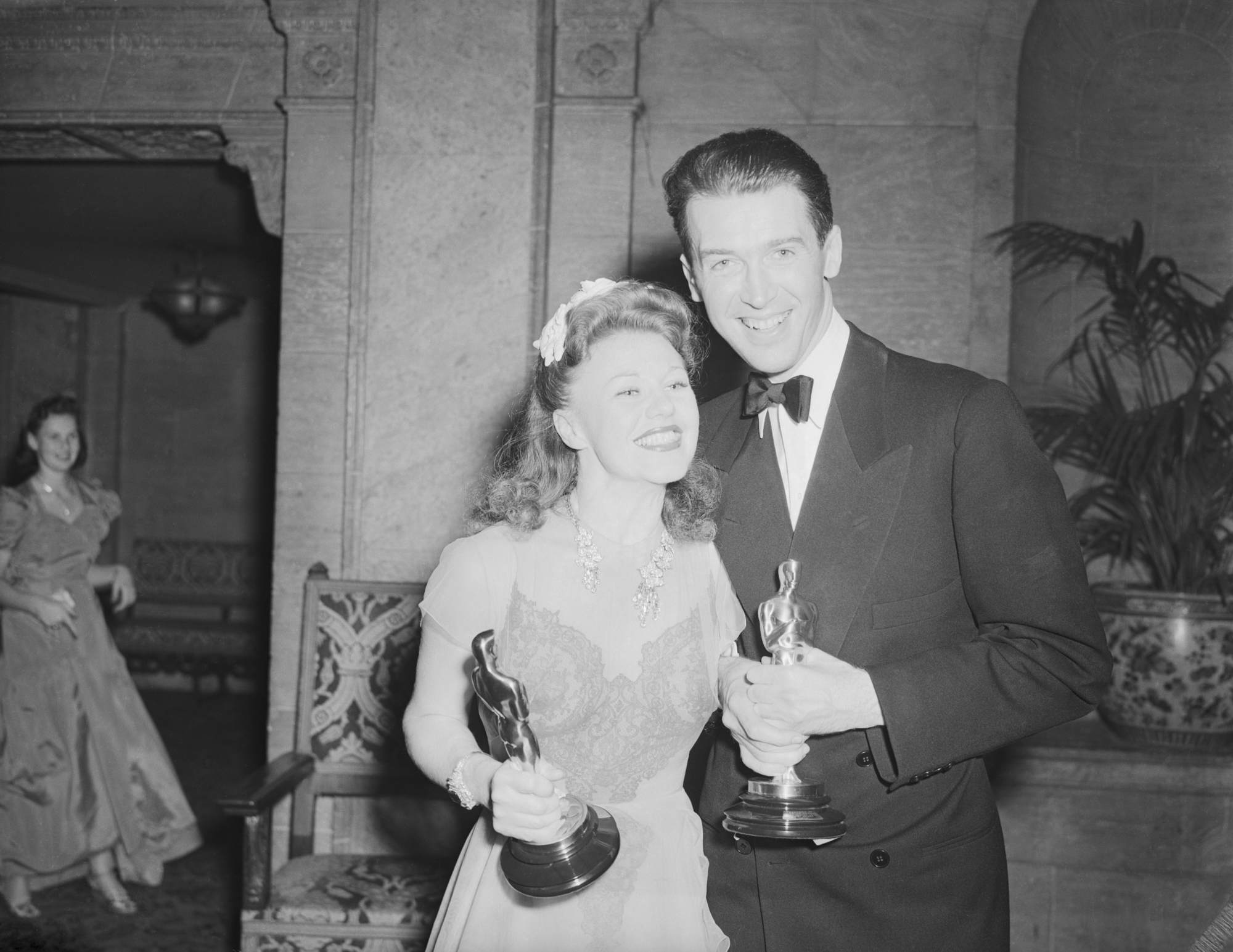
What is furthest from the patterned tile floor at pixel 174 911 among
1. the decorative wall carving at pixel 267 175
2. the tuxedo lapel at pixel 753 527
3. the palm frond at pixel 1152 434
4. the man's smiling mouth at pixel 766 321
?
the palm frond at pixel 1152 434

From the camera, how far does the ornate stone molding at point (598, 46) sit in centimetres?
420

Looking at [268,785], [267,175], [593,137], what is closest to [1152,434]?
[593,137]

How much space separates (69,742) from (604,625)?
163 inches

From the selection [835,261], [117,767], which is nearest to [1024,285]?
[835,261]

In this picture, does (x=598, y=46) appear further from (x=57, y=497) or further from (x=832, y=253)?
(x=57, y=497)

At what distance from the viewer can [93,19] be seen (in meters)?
4.57

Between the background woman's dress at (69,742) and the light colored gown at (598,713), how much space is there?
374 cm

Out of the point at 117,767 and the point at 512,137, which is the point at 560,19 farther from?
the point at 117,767

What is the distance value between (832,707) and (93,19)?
4444 millimetres

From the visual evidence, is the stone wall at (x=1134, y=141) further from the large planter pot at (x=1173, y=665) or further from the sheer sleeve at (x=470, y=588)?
the sheer sleeve at (x=470, y=588)

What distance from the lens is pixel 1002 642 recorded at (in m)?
1.87

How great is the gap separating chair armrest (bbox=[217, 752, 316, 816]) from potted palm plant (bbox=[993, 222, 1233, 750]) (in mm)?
2990

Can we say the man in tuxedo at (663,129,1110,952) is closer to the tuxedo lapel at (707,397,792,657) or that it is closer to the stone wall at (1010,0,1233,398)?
the tuxedo lapel at (707,397,792,657)

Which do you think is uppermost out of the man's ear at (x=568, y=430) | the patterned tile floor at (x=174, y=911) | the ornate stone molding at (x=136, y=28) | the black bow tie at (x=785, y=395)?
the ornate stone molding at (x=136, y=28)
